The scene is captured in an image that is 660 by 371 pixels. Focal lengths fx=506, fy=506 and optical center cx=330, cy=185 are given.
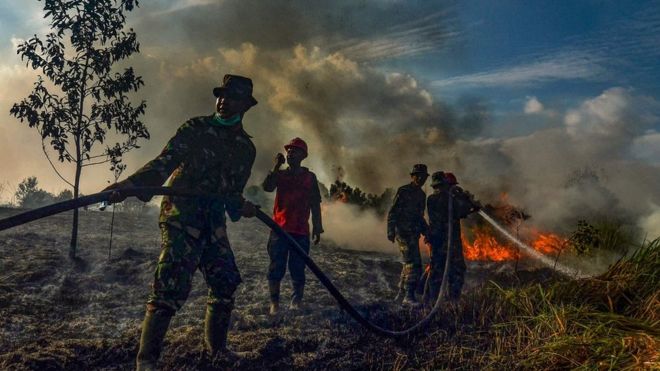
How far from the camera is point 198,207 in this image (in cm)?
442

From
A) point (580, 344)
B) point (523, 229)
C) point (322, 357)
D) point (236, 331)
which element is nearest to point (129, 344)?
point (236, 331)

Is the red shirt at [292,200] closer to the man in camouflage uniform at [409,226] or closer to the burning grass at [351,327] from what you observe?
the burning grass at [351,327]

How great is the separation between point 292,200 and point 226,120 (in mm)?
2482

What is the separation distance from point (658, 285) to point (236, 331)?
417cm

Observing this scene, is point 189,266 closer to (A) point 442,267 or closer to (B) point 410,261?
(B) point 410,261

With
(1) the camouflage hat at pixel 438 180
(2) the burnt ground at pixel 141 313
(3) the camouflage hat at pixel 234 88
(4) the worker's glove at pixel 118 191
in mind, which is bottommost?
(2) the burnt ground at pixel 141 313

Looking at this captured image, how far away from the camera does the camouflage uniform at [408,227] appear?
771 centimetres

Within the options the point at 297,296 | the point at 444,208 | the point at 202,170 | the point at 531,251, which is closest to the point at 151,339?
the point at 202,170

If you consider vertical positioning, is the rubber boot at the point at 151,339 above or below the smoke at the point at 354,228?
below

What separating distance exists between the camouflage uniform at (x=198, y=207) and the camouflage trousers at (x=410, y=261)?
3.69 meters

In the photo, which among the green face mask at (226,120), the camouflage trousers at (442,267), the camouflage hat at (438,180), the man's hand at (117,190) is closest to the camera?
the man's hand at (117,190)

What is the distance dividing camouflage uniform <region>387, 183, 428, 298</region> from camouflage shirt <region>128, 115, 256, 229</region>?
369 centimetres

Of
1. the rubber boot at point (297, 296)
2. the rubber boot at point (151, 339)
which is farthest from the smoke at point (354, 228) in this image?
the rubber boot at point (151, 339)

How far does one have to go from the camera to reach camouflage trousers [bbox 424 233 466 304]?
25.9 feet
